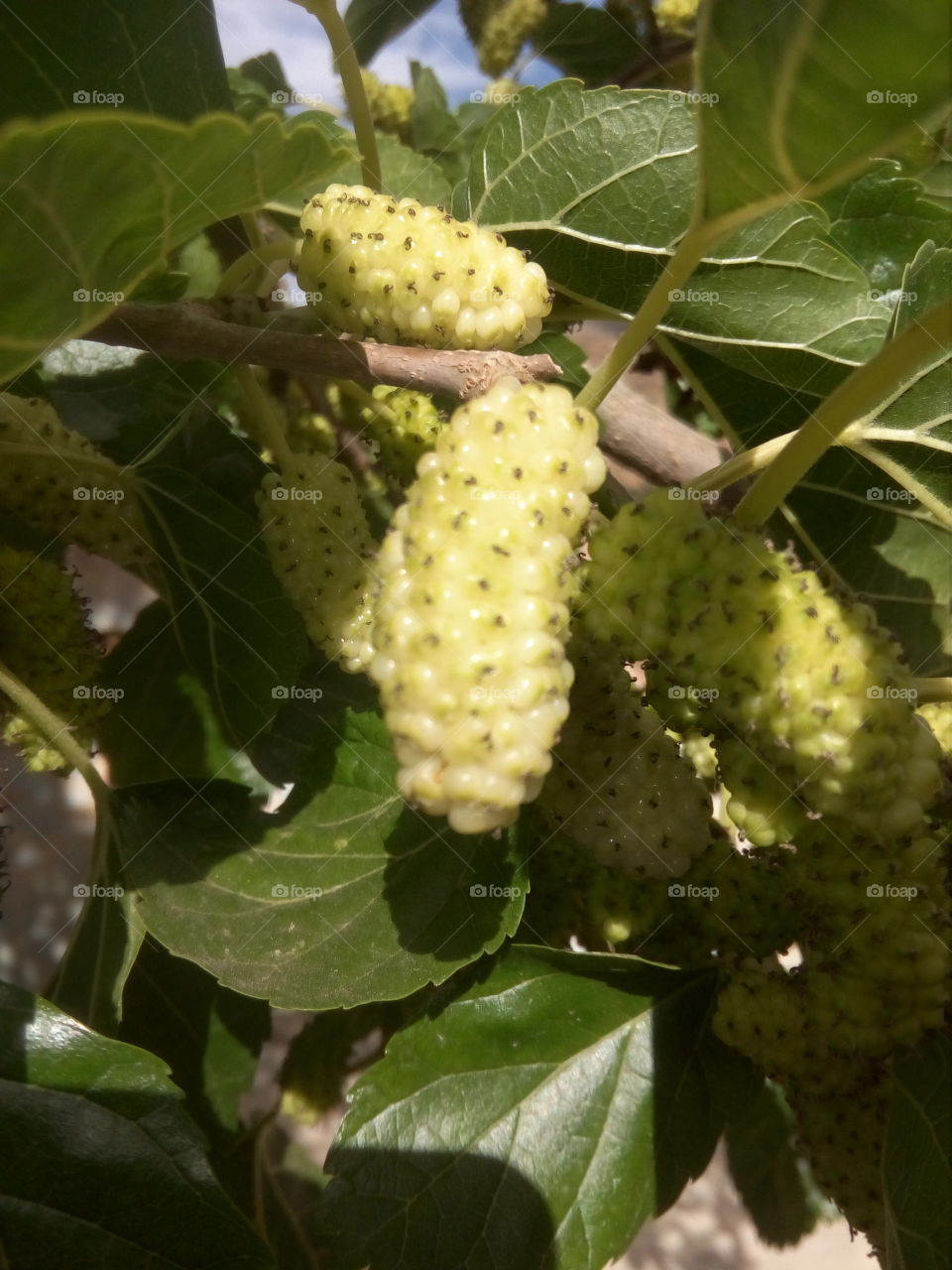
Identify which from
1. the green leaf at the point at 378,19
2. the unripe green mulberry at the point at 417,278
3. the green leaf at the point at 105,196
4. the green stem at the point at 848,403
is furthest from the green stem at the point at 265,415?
the green leaf at the point at 378,19

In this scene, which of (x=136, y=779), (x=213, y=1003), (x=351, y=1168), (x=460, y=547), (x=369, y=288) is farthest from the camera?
(x=213, y=1003)

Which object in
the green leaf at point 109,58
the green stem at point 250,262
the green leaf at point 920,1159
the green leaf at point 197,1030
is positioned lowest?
the green leaf at point 197,1030

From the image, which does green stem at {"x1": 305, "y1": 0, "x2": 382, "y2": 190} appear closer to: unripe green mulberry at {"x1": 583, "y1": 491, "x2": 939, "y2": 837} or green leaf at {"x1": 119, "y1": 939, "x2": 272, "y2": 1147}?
unripe green mulberry at {"x1": 583, "y1": 491, "x2": 939, "y2": 837}

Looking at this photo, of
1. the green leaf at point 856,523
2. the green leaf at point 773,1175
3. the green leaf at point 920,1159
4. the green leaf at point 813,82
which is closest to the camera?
the green leaf at point 813,82

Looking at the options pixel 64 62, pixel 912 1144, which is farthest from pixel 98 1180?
pixel 64 62

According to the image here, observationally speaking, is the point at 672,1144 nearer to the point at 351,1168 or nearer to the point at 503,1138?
the point at 503,1138

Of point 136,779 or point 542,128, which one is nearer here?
point 542,128

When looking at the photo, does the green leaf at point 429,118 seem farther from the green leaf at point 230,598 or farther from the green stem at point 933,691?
the green stem at point 933,691
